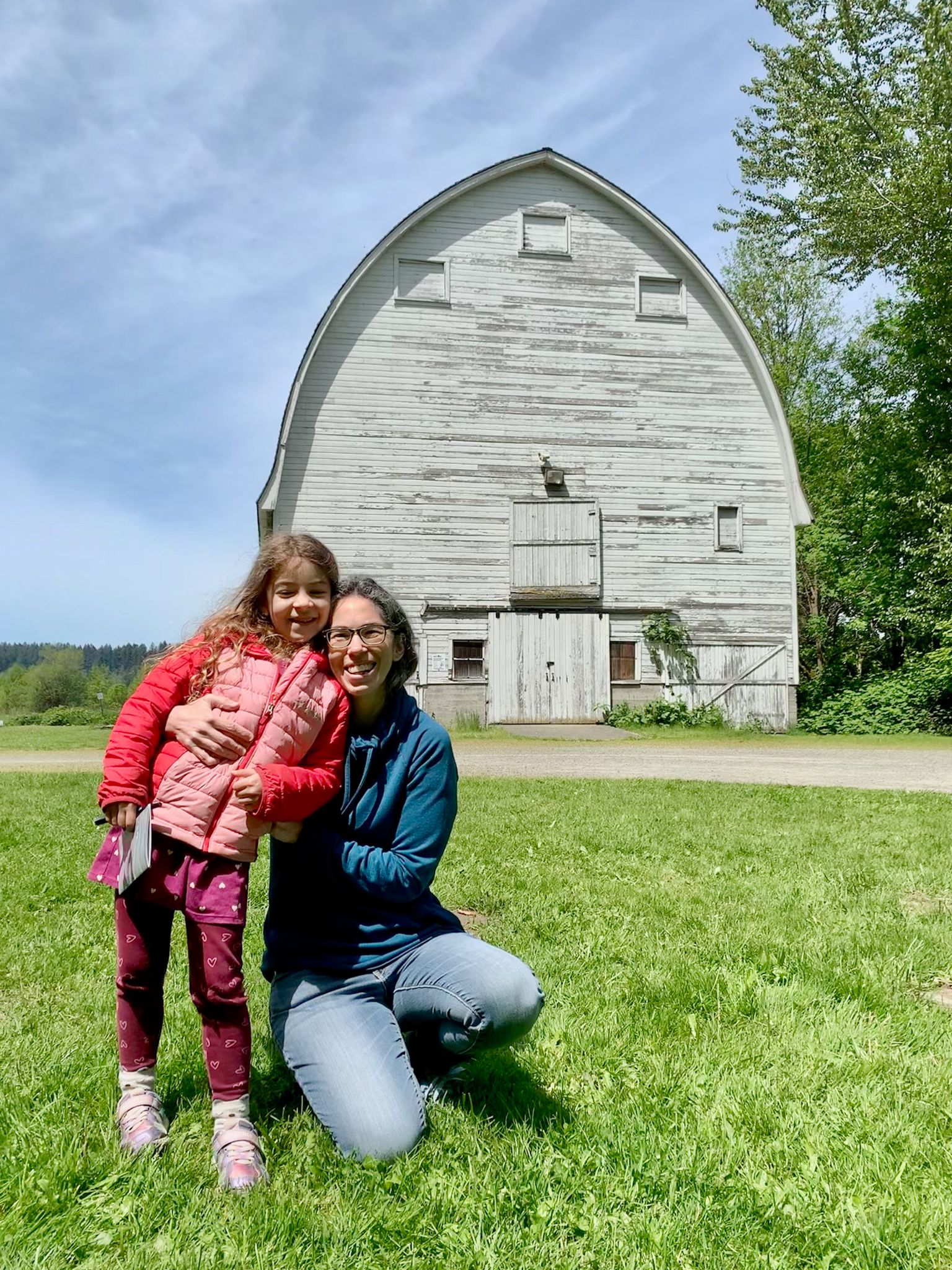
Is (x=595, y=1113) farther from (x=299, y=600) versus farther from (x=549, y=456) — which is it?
(x=549, y=456)

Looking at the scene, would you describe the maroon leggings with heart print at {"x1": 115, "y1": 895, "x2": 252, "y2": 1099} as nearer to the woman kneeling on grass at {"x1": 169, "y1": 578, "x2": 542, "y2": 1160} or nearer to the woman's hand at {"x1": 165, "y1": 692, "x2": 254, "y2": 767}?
the woman kneeling on grass at {"x1": 169, "y1": 578, "x2": 542, "y2": 1160}

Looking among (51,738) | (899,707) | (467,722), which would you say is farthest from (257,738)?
(899,707)

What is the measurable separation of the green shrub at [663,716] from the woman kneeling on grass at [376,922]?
654 inches

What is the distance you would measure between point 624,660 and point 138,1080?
1756cm

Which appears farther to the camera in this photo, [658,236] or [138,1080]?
[658,236]

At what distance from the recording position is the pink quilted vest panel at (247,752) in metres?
2.70

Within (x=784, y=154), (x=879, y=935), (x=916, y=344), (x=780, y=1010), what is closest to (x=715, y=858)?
(x=879, y=935)

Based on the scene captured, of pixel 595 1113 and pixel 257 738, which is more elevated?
pixel 257 738

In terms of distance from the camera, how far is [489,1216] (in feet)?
7.45

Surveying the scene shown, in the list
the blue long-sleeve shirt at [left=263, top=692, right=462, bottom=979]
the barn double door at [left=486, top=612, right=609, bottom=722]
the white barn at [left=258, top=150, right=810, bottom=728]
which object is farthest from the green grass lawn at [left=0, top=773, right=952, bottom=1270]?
the white barn at [left=258, top=150, right=810, bottom=728]

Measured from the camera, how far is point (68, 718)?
34531mm

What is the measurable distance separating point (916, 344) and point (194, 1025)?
25.6 meters

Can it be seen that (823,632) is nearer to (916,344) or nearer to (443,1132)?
(916,344)

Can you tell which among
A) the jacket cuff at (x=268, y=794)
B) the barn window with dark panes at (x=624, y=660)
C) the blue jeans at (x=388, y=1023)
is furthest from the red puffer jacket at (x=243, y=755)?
the barn window with dark panes at (x=624, y=660)
